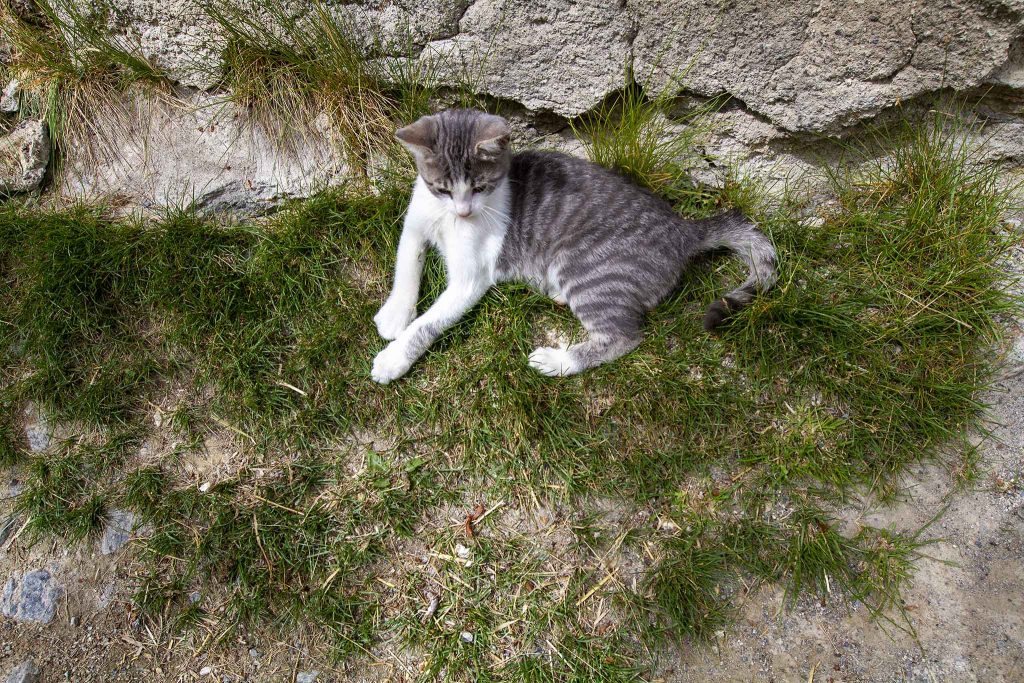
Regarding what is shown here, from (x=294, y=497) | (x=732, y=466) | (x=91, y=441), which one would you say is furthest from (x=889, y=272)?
(x=91, y=441)

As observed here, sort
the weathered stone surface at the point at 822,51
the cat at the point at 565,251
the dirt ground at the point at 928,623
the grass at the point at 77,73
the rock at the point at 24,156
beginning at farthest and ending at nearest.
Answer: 1. the rock at the point at 24,156
2. the grass at the point at 77,73
3. the cat at the point at 565,251
4. the weathered stone surface at the point at 822,51
5. the dirt ground at the point at 928,623

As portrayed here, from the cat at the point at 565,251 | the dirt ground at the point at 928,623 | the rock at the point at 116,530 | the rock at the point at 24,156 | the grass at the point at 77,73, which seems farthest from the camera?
the rock at the point at 24,156

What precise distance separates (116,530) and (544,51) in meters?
2.88

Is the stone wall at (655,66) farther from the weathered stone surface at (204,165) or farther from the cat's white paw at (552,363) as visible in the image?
the cat's white paw at (552,363)

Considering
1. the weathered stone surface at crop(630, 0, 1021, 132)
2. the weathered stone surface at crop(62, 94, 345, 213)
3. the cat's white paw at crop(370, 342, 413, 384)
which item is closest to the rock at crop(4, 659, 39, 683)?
the cat's white paw at crop(370, 342, 413, 384)

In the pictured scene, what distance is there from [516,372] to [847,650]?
5.69ft

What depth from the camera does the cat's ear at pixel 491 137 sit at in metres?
2.45

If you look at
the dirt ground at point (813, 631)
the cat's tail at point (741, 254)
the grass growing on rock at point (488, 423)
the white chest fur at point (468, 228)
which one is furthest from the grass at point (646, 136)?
the dirt ground at point (813, 631)

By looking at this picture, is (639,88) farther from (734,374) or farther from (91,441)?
(91,441)

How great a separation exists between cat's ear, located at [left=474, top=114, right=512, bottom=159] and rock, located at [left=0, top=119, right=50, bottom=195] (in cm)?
241

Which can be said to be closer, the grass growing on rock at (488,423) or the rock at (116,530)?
the grass growing on rock at (488,423)

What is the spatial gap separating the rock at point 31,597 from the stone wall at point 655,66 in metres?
1.83

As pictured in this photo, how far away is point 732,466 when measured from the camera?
2.69 meters

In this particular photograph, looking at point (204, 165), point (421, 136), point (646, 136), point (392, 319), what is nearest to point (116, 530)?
point (392, 319)
